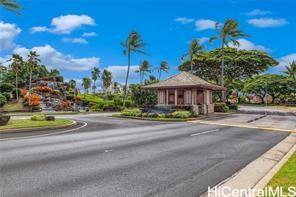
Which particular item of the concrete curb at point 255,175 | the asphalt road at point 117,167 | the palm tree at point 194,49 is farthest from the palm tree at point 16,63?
the concrete curb at point 255,175

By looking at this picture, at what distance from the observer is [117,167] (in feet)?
28.2

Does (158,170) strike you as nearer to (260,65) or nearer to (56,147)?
(56,147)

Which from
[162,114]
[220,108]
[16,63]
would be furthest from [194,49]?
[16,63]

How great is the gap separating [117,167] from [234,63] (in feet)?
175

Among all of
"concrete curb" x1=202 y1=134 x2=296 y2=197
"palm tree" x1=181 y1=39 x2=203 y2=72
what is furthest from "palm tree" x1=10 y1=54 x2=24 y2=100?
"concrete curb" x1=202 y1=134 x2=296 y2=197

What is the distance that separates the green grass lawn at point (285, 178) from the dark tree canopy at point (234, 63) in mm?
50501

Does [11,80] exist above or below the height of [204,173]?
above

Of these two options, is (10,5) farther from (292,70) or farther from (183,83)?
(292,70)

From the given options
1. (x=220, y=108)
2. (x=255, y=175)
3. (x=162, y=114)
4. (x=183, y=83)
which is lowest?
(x=255, y=175)

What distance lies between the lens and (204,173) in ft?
26.6

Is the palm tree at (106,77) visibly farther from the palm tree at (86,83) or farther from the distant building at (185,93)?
the distant building at (185,93)

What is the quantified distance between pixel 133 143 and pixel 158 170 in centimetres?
533

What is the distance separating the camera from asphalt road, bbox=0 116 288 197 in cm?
652

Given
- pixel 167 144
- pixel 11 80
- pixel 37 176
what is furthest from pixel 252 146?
pixel 11 80
